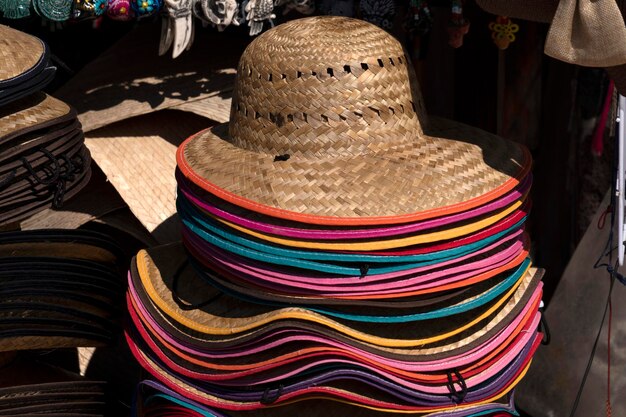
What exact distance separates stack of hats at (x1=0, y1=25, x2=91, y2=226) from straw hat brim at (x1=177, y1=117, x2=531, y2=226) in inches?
11.4

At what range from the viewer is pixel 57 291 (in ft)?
6.65

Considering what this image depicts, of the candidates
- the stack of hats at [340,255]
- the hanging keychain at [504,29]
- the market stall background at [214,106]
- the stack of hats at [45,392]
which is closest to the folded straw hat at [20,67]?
the market stall background at [214,106]

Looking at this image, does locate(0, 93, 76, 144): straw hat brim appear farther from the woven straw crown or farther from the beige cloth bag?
the beige cloth bag

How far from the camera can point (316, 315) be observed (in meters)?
1.59

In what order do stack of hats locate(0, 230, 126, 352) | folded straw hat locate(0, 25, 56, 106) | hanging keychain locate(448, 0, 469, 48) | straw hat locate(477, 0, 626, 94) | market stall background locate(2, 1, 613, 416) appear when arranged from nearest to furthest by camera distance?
straw hat locate(477, 0, 626, 94), folded straw hat locate(0, 25, 56, 106), stack of hats locate(0, 230, 126, 352), hanging keychain locate(448, 0, 469, 48), market stall background locate(2, 1, 613, 416)

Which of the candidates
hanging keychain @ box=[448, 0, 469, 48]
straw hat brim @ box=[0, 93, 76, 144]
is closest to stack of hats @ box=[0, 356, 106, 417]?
straw hat brim @ box=[0, 93, 76, 144]

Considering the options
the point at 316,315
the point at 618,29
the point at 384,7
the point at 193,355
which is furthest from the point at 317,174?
the point at 384,7

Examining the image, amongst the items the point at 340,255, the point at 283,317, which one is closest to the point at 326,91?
the point at 340,255

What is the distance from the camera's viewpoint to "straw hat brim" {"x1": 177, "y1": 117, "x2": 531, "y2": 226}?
5.21ft

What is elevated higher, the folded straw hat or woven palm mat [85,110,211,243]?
the folded straw hat

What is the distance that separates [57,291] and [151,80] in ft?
2.58

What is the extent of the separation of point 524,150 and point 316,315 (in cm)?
61

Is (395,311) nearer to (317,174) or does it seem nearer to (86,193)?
(317,174)

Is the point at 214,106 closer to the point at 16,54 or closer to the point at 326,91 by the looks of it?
the point at 16,54
